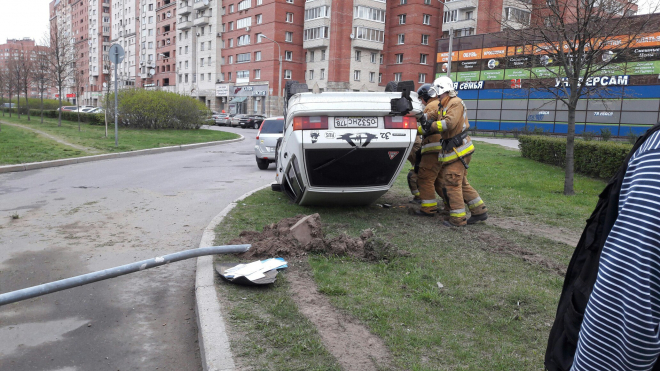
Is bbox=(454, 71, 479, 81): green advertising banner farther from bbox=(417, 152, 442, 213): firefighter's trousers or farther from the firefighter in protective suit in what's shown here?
the firefighter in protective suit

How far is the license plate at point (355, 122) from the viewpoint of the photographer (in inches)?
254

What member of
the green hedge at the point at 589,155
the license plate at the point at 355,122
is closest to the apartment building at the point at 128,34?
the green hedge at the point at 589,155

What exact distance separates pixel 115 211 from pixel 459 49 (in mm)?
43146

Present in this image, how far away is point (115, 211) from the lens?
7949mm

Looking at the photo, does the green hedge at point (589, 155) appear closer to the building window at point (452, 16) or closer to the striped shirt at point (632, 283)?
the striped shirt at point (632, 283)

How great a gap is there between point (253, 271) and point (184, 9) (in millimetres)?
87876

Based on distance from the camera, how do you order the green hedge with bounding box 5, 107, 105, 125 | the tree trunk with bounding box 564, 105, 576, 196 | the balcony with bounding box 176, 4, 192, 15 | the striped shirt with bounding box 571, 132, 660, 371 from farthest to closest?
the balcony with bounding box 176, 4, 192, 15 → the green hedge with bounding box 5, 107, 105, 125 → the tree trunk with bounding box 564, 105, 576, 196 → the striped shirt with bounding box 571, 132, 660, 371

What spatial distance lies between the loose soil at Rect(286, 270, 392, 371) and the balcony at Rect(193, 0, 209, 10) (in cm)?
8167

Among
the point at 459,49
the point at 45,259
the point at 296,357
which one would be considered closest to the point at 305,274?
the point at 296,357

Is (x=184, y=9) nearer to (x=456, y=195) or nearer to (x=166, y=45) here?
(x=166, y=45)

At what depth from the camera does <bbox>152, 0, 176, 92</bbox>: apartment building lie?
9081 cm

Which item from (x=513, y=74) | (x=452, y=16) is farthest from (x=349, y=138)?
(x=452, y=16)

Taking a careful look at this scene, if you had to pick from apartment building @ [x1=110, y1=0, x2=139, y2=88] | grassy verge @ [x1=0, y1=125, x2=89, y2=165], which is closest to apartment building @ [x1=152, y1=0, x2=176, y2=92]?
apartment building @ [x1=110, y1=0, x2=139, y2=88]

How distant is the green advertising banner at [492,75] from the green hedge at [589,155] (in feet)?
90.9
